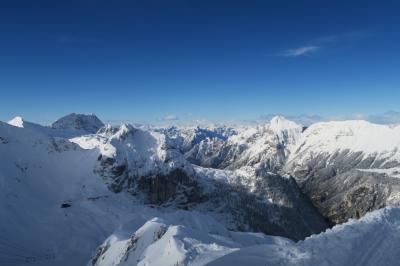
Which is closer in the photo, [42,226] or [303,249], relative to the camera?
[303,249]

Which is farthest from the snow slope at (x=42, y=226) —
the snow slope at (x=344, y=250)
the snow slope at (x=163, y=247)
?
the snow slope at (x=344, y=250)

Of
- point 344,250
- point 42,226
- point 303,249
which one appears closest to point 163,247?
point 303,249

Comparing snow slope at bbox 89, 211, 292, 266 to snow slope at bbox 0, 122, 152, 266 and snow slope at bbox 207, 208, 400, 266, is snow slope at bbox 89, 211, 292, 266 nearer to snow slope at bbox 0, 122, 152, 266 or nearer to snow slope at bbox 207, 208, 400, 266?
snow slope at bbox 207, 208, 400, 266

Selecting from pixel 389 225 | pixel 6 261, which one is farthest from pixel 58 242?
pixel 389 225

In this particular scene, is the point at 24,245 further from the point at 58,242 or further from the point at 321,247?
the point at 321,247

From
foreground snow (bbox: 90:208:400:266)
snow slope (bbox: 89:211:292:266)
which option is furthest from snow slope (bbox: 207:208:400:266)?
snow slope (bbox: 89:211:292:266)

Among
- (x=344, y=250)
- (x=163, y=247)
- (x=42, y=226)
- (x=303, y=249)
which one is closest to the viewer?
(x=344, y=250)

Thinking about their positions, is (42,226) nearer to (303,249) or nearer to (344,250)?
(303,249)

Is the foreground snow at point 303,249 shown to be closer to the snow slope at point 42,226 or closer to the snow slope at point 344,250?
the snow slope at point 344,250
